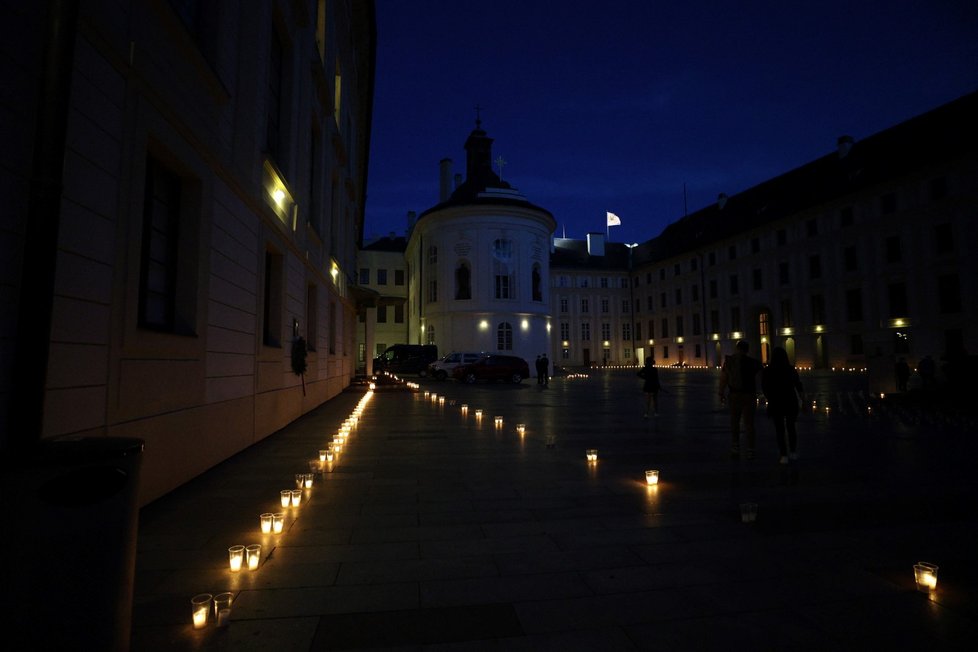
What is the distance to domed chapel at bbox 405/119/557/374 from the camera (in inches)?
1588

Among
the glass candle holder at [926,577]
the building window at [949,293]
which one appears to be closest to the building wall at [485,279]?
the building window at [949,293]

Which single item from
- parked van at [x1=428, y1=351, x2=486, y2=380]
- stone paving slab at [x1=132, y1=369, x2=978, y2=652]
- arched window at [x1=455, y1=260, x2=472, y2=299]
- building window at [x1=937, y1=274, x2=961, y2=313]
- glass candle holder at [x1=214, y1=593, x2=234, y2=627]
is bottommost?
stone paving slab at [x1=132, y1=369, x2=978, y2=652]

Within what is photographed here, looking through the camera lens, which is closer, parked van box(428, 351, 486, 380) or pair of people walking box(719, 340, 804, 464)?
pair of people walking box(719, 340, 804, 464)

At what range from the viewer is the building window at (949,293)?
33.1 metres

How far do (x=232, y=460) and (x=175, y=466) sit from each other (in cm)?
170

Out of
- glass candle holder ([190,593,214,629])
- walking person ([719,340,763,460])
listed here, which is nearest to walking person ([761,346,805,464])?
walking person ([719,340,763,460])

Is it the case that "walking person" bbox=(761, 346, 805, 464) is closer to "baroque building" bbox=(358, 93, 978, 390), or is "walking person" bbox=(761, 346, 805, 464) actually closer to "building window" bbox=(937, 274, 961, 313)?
"baroque building" bbox=(358, 93, 978, 390)

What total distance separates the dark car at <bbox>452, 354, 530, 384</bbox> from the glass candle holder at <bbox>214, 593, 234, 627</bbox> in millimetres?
27062

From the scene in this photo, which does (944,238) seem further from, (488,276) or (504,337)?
(488,276)

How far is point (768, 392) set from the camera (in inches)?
298

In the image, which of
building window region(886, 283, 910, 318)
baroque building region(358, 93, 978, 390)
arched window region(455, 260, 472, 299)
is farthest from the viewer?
arched window region(455, 260, 472, 299)

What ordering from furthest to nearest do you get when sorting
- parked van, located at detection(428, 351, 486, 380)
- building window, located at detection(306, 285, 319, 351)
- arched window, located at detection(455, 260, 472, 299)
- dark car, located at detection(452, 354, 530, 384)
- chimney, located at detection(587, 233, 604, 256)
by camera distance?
chimney, located at detection(587, 233, 604, 256)
arched window, located at detection(455, 260, 472, 299)
parked van, located at detection(428, 351, 486, 380)
dark car, located at detection(452, 354, 530, 384)
building window, located at detection(306, 285, 319, 351)

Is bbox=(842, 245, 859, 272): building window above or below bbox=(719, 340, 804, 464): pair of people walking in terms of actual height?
above

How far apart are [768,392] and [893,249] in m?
39.6
